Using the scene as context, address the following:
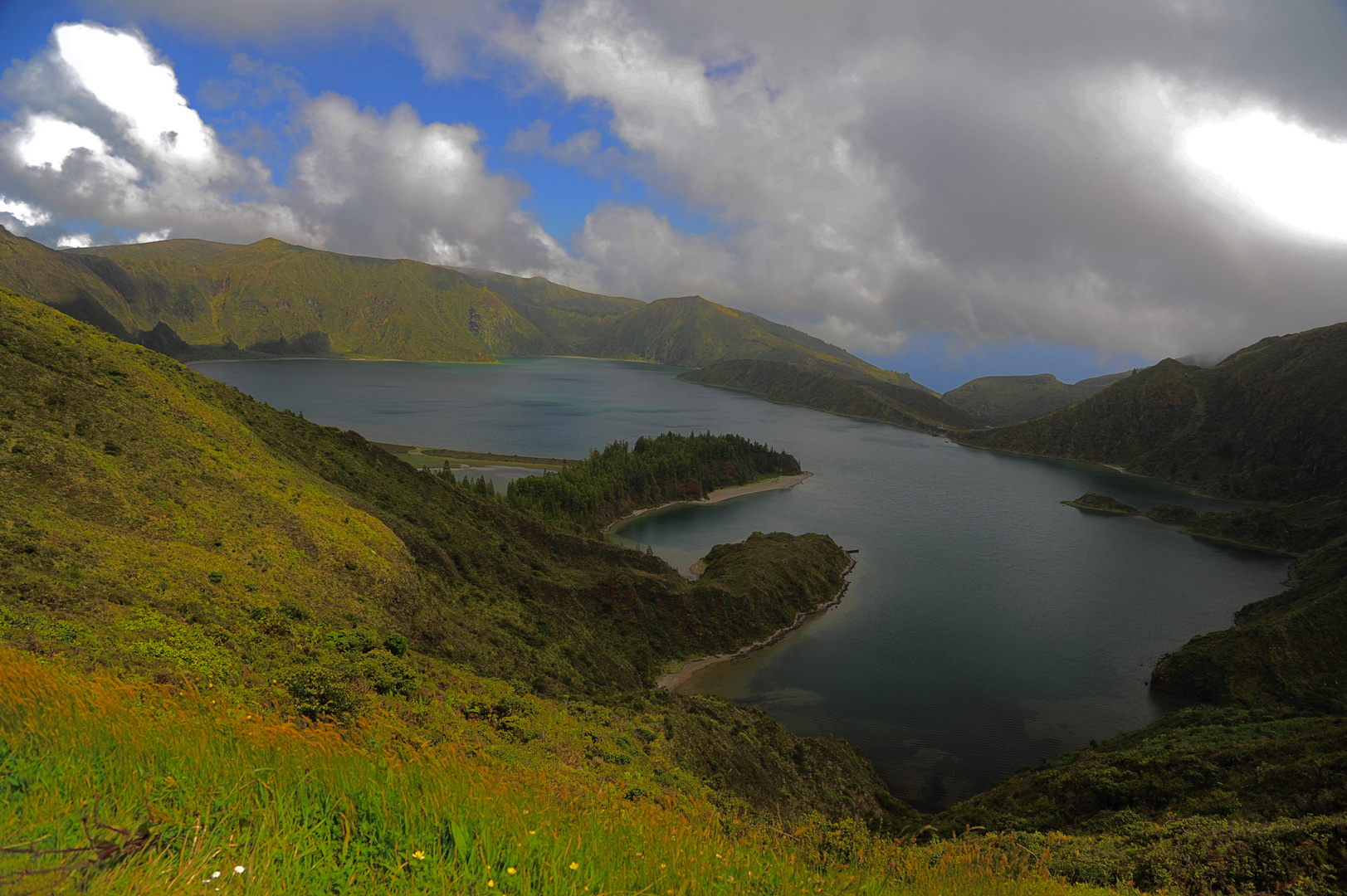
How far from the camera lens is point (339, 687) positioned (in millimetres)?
16234

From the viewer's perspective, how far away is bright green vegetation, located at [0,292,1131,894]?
192 inches

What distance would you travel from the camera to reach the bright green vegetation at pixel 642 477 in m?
95.7

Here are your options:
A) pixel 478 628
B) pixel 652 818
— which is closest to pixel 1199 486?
pixel 478 628

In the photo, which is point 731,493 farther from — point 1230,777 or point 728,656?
point 1230,777

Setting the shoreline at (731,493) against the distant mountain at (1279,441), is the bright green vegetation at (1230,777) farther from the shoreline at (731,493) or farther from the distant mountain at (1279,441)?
the distant mountain at (1279,441)

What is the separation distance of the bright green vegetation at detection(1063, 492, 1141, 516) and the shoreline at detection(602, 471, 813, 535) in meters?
61.0

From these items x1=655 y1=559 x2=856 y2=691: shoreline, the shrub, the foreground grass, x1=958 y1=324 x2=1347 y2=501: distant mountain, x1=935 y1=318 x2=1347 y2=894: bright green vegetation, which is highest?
x1=958 y1=324 x2=1347 y2=501: distant mountain

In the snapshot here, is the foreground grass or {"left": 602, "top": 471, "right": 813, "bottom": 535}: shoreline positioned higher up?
the foreground grass

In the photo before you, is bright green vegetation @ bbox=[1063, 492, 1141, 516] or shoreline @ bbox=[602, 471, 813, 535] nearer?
shoreline @ bbox=[602, 471, 813, 535]

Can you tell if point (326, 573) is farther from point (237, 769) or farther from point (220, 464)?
point (237, 769)

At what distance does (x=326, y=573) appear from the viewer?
96.1 ft

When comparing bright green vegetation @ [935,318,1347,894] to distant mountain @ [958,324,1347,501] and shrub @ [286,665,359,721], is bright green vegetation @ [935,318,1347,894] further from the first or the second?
distant mountain @ [958,324,1347,501]

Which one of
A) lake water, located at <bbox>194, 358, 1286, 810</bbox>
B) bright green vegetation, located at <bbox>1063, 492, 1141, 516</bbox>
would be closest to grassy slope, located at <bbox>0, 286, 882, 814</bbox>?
lake water, located at <bbox>194, 358, 1286, 810</bbox>

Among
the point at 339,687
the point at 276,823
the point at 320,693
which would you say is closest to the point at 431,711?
the point at 339,687
